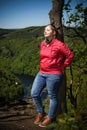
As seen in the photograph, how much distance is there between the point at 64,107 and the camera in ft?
17.3

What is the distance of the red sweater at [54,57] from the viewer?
383cm

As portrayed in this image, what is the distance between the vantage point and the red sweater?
12.6 ft

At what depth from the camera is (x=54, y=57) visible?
12.7 ft

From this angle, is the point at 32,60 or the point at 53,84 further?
the point at 32,60

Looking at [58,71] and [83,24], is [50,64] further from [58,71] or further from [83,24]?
[83,24]

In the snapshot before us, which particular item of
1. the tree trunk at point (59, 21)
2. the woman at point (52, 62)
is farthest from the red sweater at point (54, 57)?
the tree trunk at point (59, 21)

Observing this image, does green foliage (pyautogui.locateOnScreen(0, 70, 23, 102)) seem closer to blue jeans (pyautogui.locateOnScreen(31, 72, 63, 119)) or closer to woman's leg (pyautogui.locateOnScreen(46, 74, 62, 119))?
blue jeans (pyautogui.locateOnScreen(31, 72, 63, 119))

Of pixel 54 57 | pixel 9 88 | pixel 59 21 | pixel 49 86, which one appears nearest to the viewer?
pixel 54 57

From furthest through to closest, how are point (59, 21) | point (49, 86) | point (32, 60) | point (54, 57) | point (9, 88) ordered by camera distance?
1. point (32, 60)
2. point (9, 88)
3. point (59, 21)
4. point (49, 86)
5. point (54, 57)

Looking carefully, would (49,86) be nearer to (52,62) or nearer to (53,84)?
(53,84)

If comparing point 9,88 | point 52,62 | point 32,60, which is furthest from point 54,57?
point 32,60

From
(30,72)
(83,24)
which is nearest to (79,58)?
(83,24)

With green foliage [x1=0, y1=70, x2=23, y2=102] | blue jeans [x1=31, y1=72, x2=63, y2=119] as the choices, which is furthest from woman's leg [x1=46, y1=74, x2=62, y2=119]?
green foliage [x1=0, y1=70, x2=23, y2=102]

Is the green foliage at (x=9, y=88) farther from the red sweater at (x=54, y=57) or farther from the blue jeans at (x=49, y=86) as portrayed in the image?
the red sweater at (x=54, y=57)
